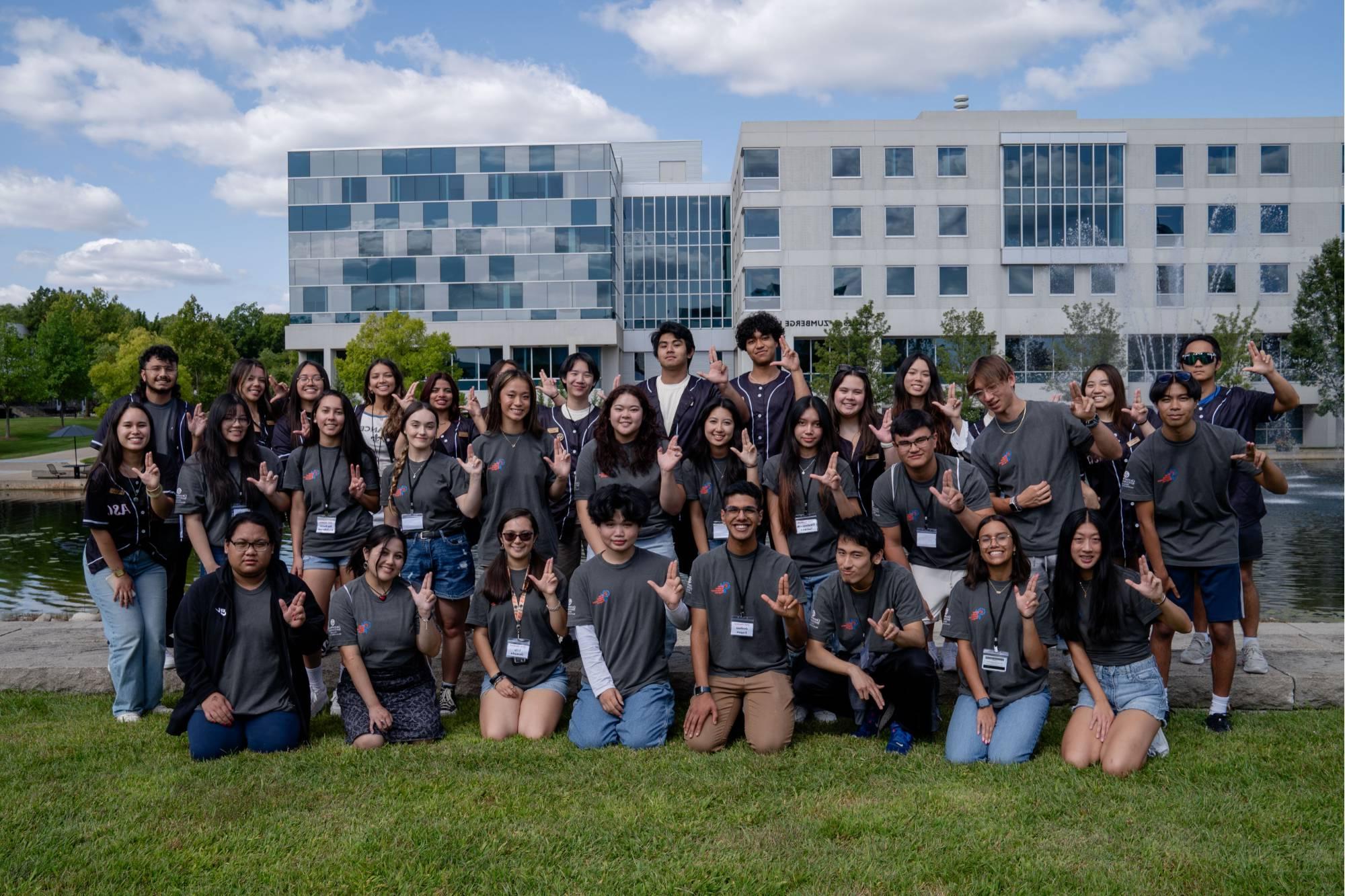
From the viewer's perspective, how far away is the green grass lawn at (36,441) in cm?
4525

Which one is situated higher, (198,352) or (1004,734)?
(198,352)

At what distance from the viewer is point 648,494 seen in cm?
625

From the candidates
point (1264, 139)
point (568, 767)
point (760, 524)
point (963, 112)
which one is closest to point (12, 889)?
point (568, 767)

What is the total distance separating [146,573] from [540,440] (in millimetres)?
2638

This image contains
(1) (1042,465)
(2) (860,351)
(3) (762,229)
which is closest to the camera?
(1) (1042,465)

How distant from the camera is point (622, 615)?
19.4 feet

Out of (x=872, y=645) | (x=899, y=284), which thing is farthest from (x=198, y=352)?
(x=872, y=645)

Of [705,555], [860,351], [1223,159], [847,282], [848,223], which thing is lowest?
[705,555]

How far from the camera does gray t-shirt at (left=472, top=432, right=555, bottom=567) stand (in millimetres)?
6383

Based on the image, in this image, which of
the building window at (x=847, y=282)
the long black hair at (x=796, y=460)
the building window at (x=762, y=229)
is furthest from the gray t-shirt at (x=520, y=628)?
the building window at (x=762, y=229)

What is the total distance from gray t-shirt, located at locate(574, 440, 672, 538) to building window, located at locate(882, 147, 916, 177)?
39281mm

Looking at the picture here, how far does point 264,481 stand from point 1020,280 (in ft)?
135

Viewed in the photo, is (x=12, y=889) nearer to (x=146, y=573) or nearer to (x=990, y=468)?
(x=146, y=573)

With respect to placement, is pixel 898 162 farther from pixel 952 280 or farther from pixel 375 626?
pixel 375 626
